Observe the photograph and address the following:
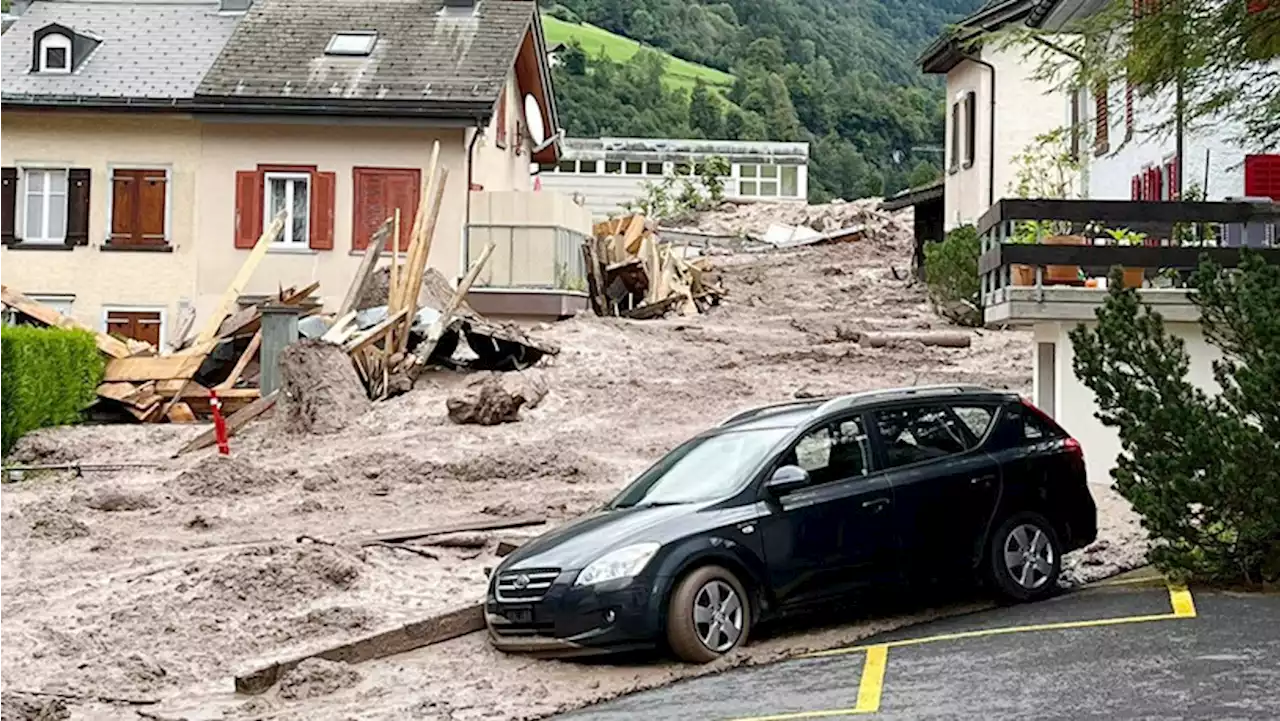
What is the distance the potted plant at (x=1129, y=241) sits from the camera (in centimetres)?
1678

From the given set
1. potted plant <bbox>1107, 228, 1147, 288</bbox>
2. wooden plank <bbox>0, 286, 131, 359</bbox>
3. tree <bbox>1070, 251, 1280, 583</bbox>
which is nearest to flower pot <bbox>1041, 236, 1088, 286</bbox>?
potted plant <bbox>1107, 228, 1147, 288</bbox>

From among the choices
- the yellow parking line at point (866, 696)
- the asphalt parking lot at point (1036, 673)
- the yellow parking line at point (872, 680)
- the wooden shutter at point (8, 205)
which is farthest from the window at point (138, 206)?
the yellow parking line at point (866, 696)

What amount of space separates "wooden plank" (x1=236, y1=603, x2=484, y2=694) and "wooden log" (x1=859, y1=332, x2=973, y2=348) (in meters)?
18.0

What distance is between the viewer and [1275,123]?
1695 centimetres

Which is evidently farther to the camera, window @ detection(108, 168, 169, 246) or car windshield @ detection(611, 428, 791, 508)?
window @ detection(108, 168, 169, 246)

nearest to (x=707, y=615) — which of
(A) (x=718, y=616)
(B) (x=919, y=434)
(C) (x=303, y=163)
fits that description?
(A) (x=718, y=616)

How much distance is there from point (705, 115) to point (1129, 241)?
338 feet

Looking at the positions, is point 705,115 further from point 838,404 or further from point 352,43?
point 838,404

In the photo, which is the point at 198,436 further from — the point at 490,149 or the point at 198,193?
the point at 490,149

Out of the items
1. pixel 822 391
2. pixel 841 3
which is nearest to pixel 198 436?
pixel 822 391

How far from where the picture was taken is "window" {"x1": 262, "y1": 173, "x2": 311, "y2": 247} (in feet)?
109

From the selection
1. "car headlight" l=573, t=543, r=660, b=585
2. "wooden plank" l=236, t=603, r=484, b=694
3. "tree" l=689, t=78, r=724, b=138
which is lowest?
"wooden plank" l=236, t=603, r=484, b=694

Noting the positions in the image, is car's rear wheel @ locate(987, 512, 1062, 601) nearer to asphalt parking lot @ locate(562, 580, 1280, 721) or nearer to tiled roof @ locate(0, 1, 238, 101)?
asphalt parking lot @ locate(562, 580, 1280, 721)

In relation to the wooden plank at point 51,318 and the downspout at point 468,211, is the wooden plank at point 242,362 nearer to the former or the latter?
the wooden plank at point 51,318
